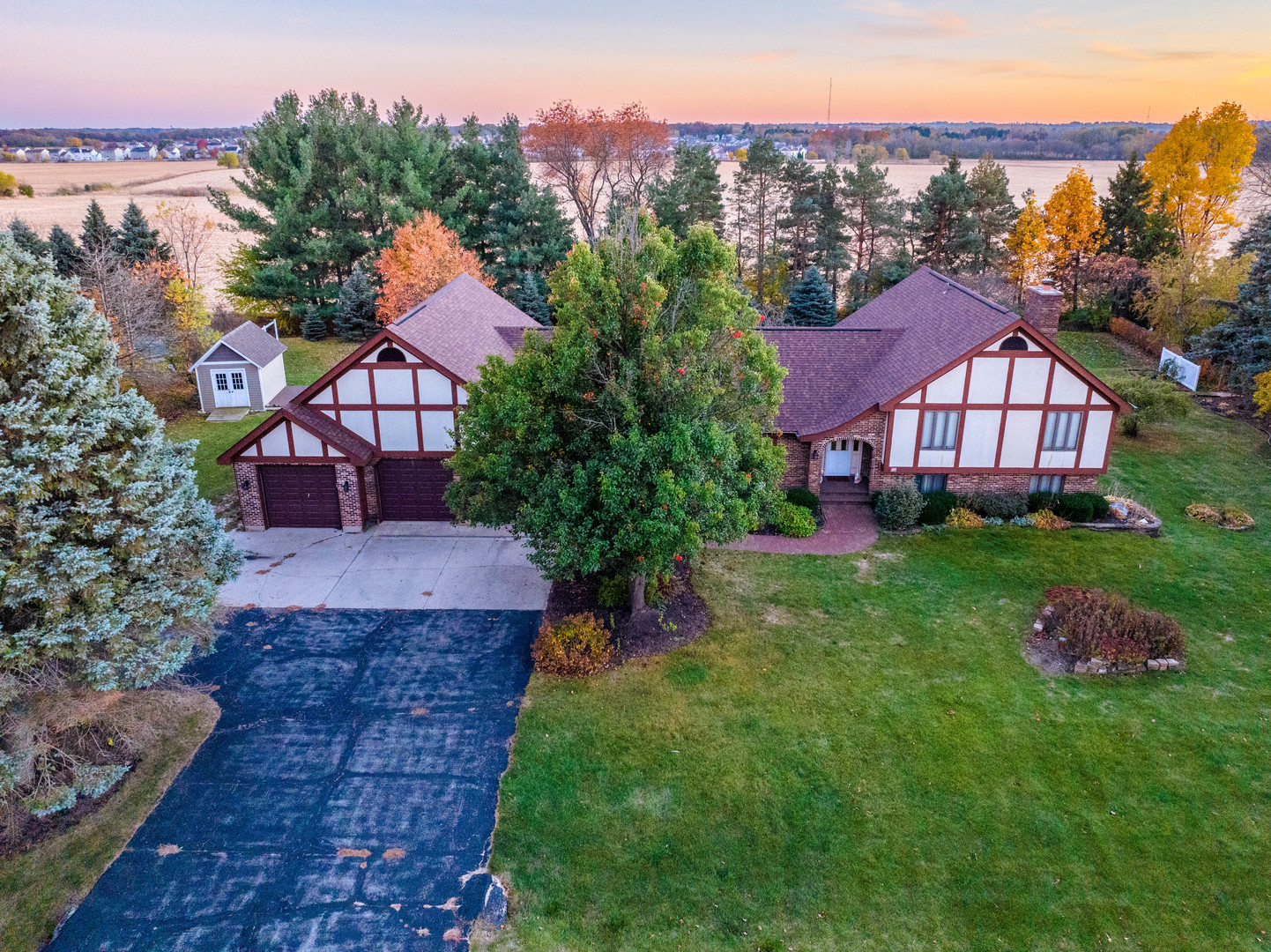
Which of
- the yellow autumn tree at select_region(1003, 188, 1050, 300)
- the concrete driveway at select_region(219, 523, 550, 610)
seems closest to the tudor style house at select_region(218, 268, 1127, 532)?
the concrete driveway at select_region(219, 523, 550, 610)

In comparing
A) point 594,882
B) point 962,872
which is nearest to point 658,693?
point 594,882

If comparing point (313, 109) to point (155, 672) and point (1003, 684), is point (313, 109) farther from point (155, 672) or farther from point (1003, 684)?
point (1003, 684)

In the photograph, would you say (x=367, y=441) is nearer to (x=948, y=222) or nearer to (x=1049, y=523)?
(x=1049, y=523)

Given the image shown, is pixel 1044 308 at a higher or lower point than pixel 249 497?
higher

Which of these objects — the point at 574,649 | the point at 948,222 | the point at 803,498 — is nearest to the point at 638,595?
the point at 574,649

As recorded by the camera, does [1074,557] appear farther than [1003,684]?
Yes

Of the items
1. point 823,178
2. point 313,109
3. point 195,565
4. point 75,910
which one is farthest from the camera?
point 823,178

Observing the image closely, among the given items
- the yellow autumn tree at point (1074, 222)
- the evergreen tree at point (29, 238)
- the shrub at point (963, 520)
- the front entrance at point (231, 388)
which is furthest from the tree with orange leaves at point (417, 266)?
the yellow autumn tree at point (1074, 222)
